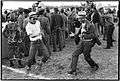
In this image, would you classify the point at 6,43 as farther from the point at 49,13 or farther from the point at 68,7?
the point at 68,7

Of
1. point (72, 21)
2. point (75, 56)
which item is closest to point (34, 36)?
point (75, 56)

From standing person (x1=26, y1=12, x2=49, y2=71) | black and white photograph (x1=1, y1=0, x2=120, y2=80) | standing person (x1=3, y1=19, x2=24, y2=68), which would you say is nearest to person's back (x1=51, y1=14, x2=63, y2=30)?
black and white photograph (x1=1, y1=0, x2=120, y2=80)

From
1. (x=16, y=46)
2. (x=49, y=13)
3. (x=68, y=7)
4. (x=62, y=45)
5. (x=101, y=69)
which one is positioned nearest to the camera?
(x=101, y=69)

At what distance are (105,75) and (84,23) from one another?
1508mm

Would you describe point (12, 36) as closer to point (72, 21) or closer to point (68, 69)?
point (68, 69)

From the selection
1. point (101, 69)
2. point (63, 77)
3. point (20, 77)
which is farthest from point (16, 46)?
point (101, 69)

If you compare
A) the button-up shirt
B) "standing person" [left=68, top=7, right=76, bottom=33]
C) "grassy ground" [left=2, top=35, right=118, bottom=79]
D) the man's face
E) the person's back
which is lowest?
"grassy ground" [left=2, top=35, right=118, bottom=79]

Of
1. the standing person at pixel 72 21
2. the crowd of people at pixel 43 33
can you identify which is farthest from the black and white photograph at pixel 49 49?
the standing person at pixel 72 21

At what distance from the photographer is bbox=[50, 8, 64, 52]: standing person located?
8.66 metres

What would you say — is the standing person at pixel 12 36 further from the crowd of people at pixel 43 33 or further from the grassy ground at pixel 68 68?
the grassy ground at pixel 68 68

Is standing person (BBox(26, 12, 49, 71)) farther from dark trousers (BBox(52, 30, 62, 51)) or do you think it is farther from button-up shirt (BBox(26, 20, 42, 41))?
dark trousers (BBox(52, 30, 62, 51))

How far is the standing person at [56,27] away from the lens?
28.4ft

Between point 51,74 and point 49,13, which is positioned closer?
point 51,74

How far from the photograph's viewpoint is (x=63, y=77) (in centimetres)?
619
